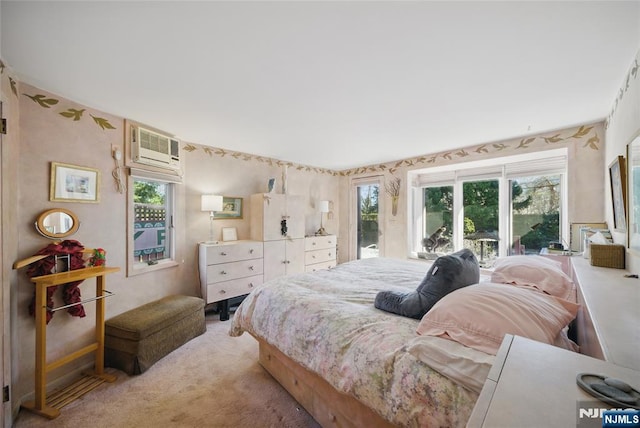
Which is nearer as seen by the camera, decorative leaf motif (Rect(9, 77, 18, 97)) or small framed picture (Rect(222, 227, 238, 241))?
decorative leaf motif (Rect(9, 77, 18, 97))

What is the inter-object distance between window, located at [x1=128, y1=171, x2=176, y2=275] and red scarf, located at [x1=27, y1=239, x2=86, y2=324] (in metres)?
0.50

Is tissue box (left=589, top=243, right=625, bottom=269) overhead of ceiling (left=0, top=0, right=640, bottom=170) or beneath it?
beneath

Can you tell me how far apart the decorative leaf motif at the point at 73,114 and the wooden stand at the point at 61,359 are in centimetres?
135

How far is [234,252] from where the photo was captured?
337cm

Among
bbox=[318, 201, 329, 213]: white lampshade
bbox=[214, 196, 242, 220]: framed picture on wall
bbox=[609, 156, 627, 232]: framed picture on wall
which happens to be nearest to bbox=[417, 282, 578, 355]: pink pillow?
bbox=[609, 156, 627, 232]: framed picture on wall

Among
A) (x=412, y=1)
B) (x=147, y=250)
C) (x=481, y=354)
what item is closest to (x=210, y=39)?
(x=412, y=1)

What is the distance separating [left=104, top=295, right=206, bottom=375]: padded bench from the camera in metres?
2.15

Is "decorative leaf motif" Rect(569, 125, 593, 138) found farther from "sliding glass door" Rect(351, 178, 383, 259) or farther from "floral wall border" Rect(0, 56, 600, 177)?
"sliding glass door" Rect(351, 178, 383, 259)

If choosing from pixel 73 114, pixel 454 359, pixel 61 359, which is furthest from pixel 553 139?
pixel 61 359

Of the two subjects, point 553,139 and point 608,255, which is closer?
point 608,255

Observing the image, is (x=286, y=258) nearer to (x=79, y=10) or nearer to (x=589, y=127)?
(x=79, y=10)

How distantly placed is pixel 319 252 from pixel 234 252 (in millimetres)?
1715

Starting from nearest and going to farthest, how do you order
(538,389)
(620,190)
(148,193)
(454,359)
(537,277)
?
1. (538,389)
2. (454,359)
3. (537,277)
4. (620,190)
5. (148,193)

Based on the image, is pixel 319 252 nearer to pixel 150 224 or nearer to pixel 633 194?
pixel 150 224
